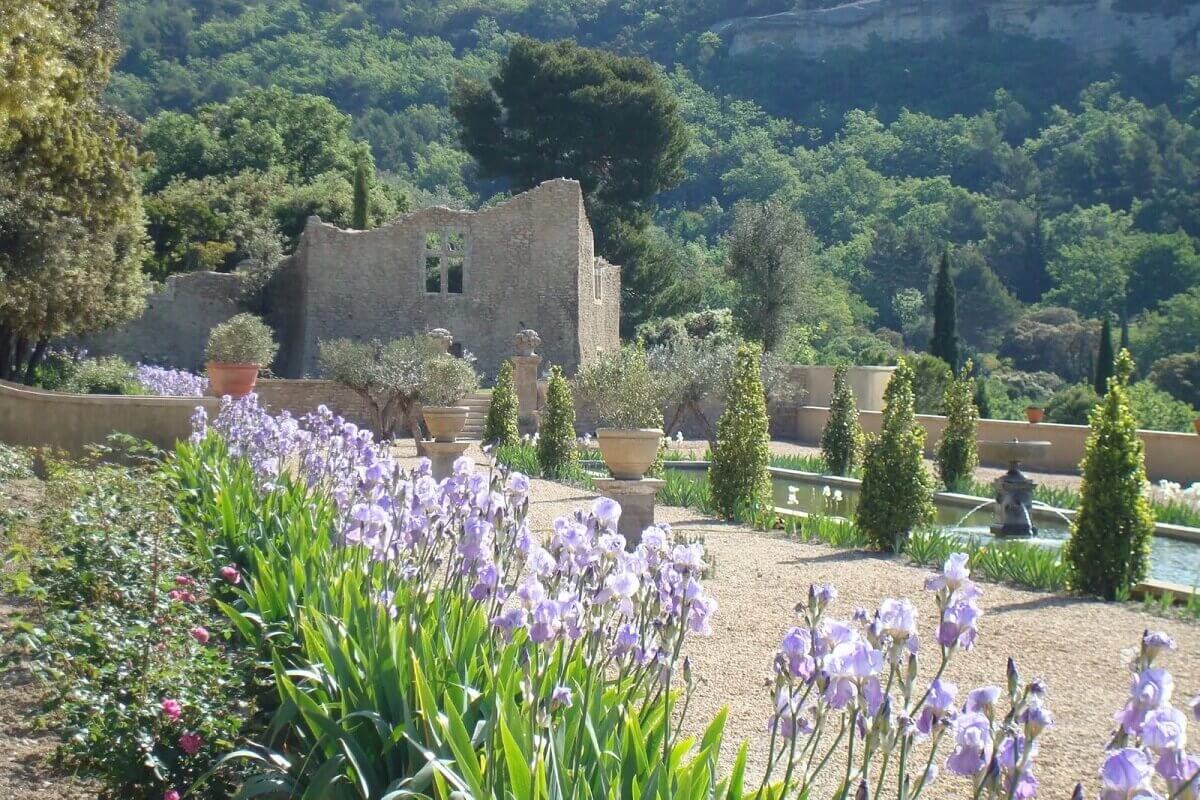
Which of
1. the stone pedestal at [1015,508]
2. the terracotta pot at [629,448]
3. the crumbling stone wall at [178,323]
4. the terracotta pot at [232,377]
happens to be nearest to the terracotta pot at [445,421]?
the terracotta pot at [232,377]

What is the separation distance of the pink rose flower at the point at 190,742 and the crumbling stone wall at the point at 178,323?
1030 inches

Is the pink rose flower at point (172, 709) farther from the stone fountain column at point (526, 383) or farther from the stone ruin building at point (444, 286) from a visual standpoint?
the stone ruin building at point (444, 286)

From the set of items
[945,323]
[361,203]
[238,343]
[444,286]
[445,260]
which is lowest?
[238,343]

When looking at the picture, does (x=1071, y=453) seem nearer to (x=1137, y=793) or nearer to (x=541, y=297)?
(x=541, y=297)

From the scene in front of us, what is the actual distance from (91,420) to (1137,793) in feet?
33.6

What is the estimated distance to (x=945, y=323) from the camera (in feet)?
97.4

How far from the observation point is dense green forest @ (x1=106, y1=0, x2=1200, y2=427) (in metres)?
36.6

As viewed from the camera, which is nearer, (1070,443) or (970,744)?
(970,744)

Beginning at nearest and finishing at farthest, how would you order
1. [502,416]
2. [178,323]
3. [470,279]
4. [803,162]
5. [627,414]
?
1. [627,414]
2. [502,416]
3. [178,323]
4. [470,279]
5. [803,162]

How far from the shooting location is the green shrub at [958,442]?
589 inches

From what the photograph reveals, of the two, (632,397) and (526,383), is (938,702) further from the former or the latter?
(526,383)

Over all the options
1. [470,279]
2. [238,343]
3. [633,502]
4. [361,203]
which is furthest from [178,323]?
[633,502]

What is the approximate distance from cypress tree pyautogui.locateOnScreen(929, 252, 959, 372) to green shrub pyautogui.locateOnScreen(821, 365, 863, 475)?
44.2 feet

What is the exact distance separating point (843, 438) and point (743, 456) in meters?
5.66
